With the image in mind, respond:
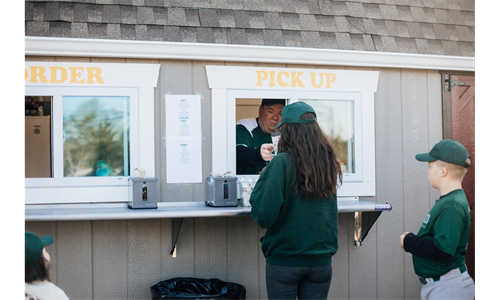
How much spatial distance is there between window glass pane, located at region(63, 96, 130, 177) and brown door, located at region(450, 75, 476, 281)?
9.63 ft

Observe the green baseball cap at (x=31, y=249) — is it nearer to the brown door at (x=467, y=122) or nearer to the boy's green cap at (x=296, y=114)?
the boy's green cap at (x=296, y=114)

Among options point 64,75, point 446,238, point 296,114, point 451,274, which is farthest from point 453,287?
point 64,75

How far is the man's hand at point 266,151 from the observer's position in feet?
13.8

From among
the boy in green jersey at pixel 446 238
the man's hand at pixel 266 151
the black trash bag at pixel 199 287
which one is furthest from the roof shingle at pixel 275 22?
the black trash bag at pixel 199 287

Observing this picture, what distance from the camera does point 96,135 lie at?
13.3 feet

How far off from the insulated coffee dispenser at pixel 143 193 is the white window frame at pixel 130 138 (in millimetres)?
212

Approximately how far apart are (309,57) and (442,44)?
4.49 feet

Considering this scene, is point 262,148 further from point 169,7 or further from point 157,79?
point 169,7

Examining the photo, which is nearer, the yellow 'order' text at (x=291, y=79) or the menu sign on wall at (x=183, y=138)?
the menu sign on wall at (x=183, y=138)

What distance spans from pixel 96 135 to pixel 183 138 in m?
0.68

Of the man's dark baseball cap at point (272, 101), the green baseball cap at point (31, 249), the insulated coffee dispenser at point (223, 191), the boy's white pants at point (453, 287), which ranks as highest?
the man's dark baseball cap at point (272, 101)

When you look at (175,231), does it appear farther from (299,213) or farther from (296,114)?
(296,114)

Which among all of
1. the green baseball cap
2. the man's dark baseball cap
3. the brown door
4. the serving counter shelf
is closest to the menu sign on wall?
the serving counter shelf

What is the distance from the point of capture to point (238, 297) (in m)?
3.86
